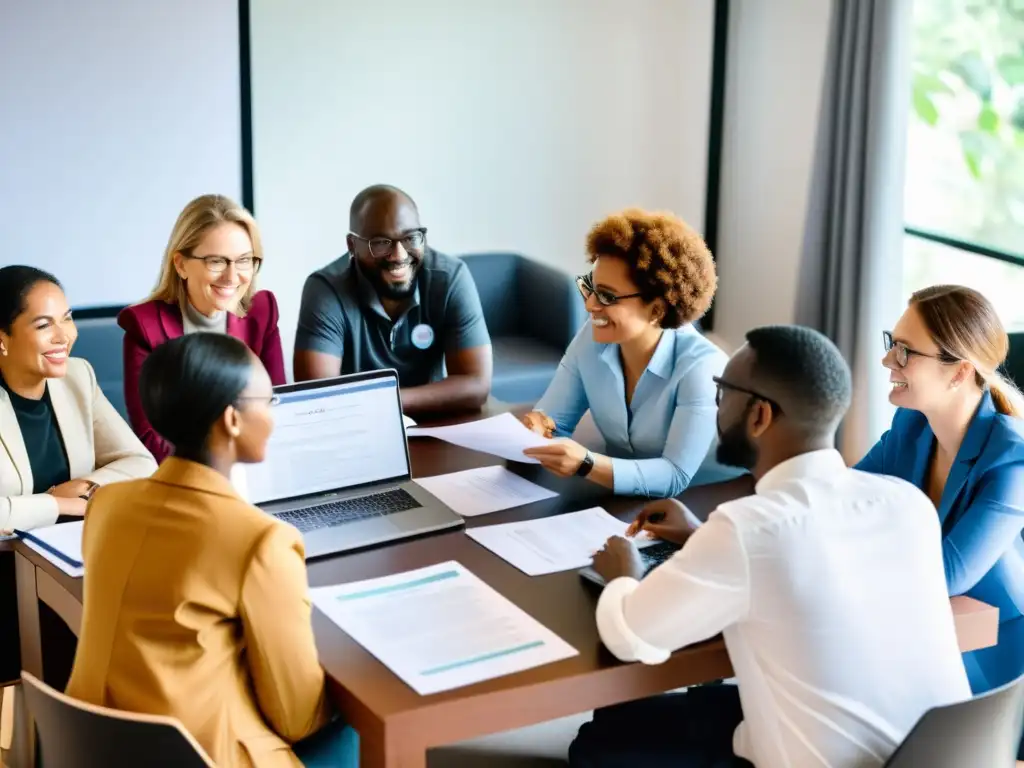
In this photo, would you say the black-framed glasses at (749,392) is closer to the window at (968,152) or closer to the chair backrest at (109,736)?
the chair backrest at (109,736)

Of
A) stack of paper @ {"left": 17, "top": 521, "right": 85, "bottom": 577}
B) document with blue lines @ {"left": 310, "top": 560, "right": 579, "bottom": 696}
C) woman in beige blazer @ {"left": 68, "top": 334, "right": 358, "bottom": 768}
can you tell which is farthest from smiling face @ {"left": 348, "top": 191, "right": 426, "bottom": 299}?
woman in beige blazer @ {"left": 68, "top": 334, "right": 358, "bottom": 768}

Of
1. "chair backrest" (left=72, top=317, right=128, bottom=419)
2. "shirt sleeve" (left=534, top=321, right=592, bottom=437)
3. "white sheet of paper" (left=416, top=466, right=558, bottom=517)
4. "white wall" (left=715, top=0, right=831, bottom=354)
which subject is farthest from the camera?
"white wall" (left=715, top=0, right=831, bottom=354)

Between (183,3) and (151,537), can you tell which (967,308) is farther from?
(183,3)

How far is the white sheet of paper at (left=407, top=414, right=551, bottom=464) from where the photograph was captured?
2.75 meters

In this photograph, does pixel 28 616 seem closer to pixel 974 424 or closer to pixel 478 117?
pixel 974 424

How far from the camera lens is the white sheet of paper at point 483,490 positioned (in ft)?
8.43

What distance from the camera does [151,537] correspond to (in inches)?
73.3

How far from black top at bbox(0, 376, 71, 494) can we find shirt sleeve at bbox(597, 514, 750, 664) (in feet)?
4.29

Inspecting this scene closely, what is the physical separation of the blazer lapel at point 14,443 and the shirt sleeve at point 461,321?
1179 millimetres

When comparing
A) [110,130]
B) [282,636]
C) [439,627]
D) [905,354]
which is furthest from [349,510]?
[110,130]

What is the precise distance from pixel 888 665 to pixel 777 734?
0.19 m

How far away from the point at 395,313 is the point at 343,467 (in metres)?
0.94

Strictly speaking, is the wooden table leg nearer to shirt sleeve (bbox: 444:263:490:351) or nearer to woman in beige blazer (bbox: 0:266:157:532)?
woman in beige blazer (bbox: 0:266:157:532)

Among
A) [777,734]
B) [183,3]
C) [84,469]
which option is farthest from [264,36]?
[777,734]
